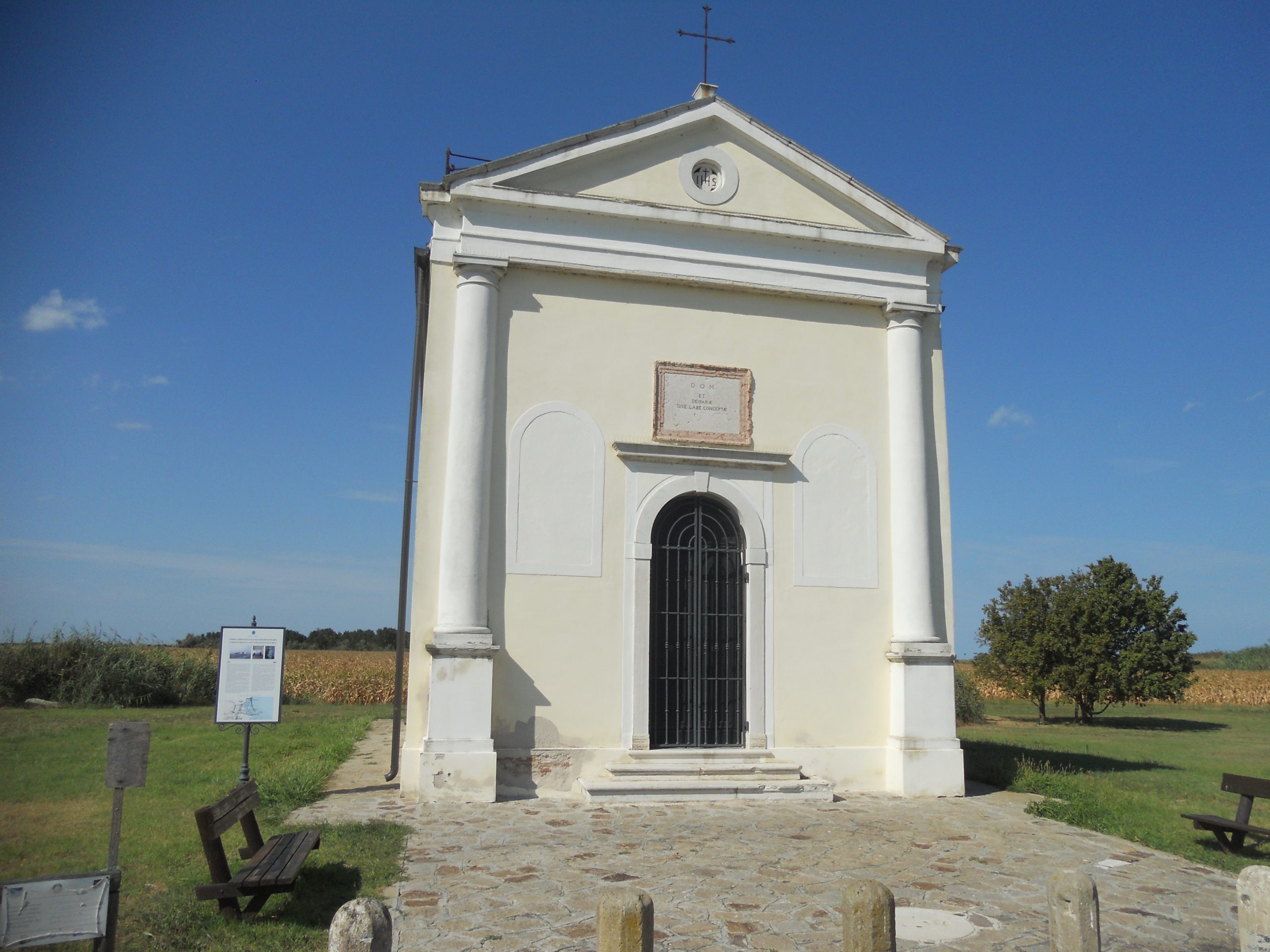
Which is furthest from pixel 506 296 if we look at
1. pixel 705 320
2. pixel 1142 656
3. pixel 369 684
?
pixel 1142 656

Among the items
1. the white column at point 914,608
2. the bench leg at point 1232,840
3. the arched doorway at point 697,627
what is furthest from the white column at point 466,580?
the bench leg at point 1232,840

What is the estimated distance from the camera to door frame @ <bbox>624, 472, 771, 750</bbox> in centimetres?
1130

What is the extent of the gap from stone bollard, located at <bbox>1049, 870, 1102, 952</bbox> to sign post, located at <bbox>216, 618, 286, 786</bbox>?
793cm

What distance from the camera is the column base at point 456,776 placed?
1020 centimetres

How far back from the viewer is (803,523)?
40.2 feet

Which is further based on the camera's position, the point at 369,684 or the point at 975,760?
the point at 369,684

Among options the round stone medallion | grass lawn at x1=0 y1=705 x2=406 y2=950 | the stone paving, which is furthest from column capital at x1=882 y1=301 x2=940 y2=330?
grass lawn at x1=0 y1=705 x2=406 y2=950

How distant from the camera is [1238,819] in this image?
28.3ft

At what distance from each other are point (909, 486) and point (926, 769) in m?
3.58

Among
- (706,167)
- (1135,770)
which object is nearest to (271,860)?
(706,167)

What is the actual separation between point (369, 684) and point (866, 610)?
63.4 feet

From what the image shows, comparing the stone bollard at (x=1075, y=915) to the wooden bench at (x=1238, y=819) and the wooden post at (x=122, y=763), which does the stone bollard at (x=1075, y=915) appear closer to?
the wooden post at (x=122, y=763)

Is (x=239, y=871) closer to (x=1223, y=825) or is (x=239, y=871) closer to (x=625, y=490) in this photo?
(x=625, y=490)

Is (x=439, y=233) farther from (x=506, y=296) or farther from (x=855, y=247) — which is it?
(x=855, y=247)
